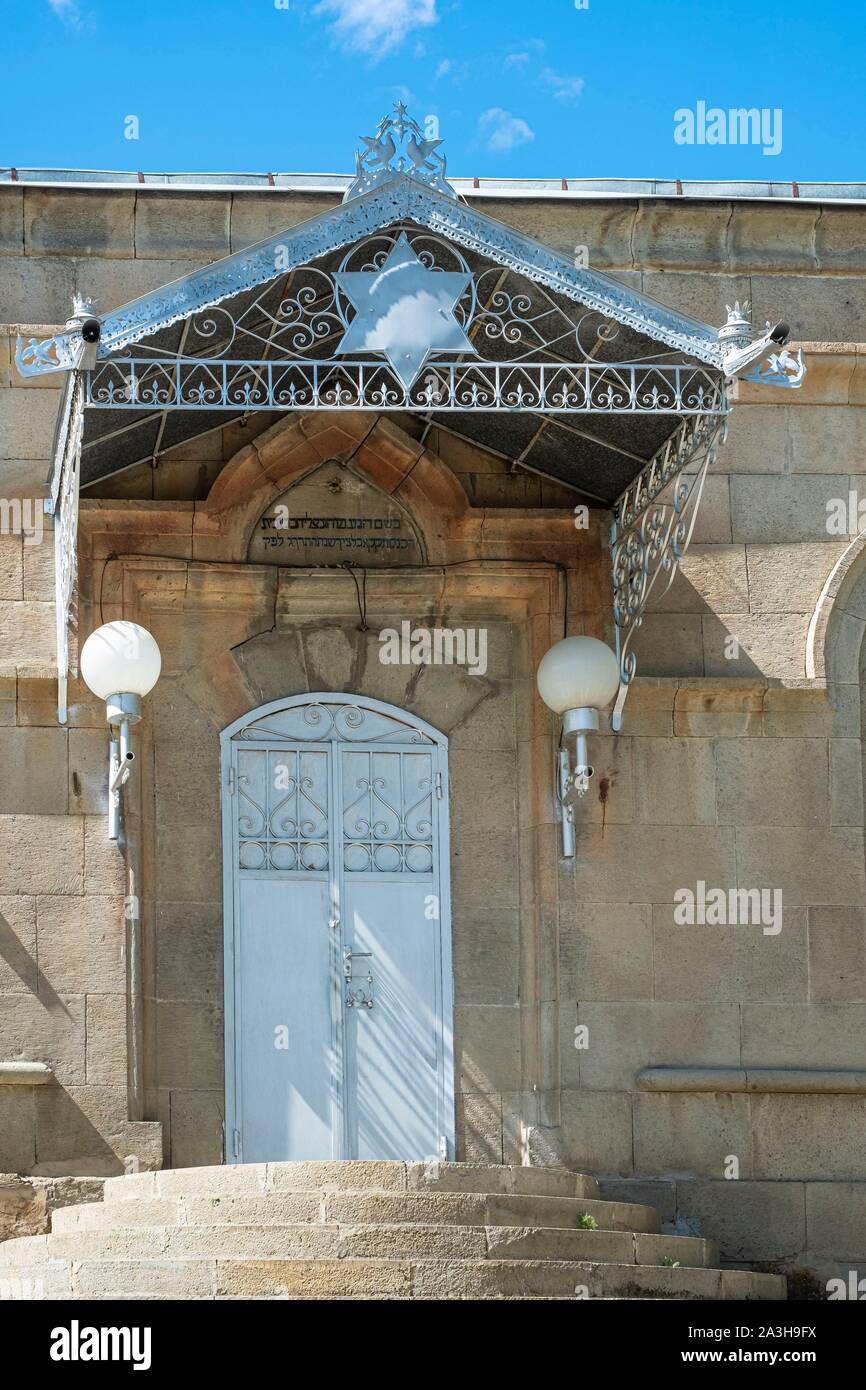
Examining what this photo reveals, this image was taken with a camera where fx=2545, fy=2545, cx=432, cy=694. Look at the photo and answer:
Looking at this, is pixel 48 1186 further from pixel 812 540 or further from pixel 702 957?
pixel 812 540

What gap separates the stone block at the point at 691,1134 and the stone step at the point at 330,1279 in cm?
220

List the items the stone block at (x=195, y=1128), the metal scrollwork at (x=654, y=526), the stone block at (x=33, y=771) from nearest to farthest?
the metal scrollwork at (x=654, y=526) → the stone block at (x=195, y=1128) → the stone block at (x=33, y=771)

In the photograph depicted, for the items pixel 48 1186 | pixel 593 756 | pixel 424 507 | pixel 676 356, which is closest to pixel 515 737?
pixel 593 756

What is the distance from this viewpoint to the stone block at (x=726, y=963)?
1386cm

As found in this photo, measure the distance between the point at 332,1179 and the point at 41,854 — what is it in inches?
110

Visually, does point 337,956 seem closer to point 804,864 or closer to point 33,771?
point 33,771

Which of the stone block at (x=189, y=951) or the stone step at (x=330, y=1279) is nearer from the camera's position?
the stone step at (x=330, y=1279)

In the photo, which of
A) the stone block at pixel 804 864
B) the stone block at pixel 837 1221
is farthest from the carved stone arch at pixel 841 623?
the stone block at pixel 837 1221

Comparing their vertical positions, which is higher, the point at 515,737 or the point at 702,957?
the point at 515,737

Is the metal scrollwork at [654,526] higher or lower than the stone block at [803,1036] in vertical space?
higher

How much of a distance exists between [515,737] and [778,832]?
1562 mm

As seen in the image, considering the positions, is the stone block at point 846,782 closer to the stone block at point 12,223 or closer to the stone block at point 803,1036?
the stone block at point 803,1036
